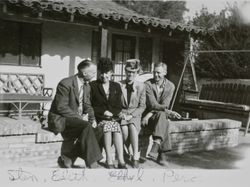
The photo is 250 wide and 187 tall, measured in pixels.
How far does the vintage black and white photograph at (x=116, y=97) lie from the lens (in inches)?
175

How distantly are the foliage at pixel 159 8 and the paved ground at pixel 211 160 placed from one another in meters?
18.6

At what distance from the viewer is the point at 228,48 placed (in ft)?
32.3

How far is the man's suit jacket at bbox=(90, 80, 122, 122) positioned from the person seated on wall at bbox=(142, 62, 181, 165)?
61 centimetres

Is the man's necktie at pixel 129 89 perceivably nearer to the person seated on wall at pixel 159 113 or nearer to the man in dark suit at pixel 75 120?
the person seated on wall at pixel 159 113

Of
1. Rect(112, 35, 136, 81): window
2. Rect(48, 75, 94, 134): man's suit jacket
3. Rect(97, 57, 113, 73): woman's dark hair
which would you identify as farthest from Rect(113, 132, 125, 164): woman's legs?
Result: Rect(112, 35, 136, 81): window

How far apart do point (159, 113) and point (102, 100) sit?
35.5 inches

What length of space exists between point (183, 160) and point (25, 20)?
4.94 m

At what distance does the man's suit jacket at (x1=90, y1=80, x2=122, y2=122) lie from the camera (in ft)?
15.2

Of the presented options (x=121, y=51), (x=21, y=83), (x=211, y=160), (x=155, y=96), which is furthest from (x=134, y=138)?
(x=121, y=51)

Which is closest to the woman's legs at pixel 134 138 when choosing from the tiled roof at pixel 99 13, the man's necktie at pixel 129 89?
the man's necktie at pixel 129 89

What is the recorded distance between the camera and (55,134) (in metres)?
4.49

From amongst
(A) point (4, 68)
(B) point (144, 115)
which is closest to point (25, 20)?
(A) point (4, 68)

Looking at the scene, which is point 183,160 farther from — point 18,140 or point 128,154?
point 18,140

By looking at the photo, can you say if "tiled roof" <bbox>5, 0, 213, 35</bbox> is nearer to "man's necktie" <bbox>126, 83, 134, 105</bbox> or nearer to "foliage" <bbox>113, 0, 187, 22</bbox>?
"man's necktie" <bbox>126, 83, 134, 105</bbox>
